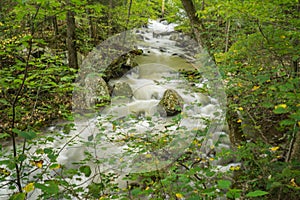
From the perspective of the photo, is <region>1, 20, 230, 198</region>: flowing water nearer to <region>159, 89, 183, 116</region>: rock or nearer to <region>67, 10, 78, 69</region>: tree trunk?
<region>159, 89, 183, 116</region>: rock

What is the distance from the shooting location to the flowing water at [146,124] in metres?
2.87

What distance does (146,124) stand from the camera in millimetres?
4770

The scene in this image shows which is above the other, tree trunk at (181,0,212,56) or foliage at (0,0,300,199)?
tree trunk at (181,0,212,56)

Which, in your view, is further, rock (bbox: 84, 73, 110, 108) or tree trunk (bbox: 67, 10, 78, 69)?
tree trunk (bbox: 67, 10, 78, 69)

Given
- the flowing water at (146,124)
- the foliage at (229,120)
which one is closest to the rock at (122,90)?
the flowing water at (146,124)

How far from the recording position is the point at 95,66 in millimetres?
6652

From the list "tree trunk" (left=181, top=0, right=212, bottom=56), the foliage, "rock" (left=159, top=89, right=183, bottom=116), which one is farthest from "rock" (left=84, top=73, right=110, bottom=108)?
"tree trunk" (left=181, top=0, right=212, bottom=56)

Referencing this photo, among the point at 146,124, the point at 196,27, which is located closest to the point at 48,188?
the point at 196,27

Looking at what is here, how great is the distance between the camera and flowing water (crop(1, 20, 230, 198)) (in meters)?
2.87

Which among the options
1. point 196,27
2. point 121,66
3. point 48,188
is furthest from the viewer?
point 121,66

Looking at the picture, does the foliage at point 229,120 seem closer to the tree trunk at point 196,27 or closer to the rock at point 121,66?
the tree trunk at point 196,27

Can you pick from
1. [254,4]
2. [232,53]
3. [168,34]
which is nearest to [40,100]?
[232,53]

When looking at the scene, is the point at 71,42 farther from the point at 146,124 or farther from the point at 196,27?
the point at 196,27

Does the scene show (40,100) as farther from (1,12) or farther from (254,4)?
(254,4)
